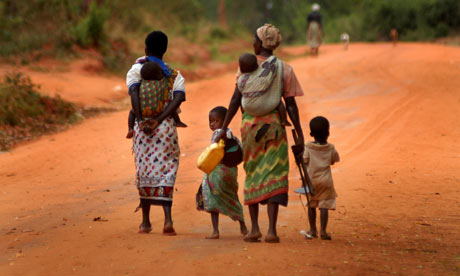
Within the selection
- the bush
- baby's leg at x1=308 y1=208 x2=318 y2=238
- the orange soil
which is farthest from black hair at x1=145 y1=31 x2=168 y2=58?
the bush

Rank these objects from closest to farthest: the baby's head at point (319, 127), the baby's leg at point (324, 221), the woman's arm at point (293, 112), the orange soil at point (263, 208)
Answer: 1. the orange soil at point (263, 208)
2. the woman's arm at point (293, 112)
3. the baby's head at point (319, 127)
4. the baby's leg at point (324, 221)

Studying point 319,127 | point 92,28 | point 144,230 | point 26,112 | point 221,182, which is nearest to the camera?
point 319,127

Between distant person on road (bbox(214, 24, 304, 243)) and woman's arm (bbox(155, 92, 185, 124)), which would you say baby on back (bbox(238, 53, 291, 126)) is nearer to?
distant person on road (bbox(214, 24, 304, 243))

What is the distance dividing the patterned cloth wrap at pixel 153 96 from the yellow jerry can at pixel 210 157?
0.79m

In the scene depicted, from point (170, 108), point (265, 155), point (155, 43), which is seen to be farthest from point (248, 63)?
point (155, 43)

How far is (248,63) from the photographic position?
636 cm

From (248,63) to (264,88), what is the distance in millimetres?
255

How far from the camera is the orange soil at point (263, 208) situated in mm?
5762

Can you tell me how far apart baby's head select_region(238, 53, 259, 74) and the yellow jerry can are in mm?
690

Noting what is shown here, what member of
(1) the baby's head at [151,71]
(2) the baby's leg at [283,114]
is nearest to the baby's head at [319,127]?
(2) the baby's leg at [283,114]

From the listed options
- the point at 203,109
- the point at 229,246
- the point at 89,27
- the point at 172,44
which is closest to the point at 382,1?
the point at 172,44

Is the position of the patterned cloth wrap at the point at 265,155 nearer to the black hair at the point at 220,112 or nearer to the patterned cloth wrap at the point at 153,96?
the black hair at the point at 220,112

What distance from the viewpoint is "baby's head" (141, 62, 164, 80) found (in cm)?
689

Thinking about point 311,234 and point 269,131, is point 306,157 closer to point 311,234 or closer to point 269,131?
point 269,131
